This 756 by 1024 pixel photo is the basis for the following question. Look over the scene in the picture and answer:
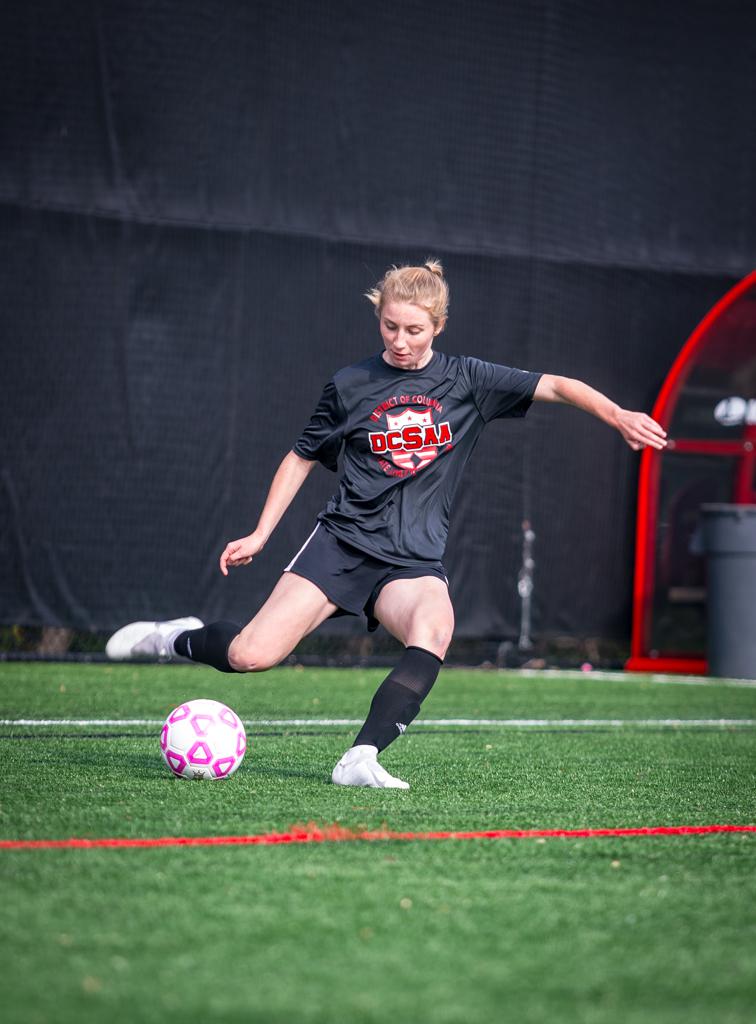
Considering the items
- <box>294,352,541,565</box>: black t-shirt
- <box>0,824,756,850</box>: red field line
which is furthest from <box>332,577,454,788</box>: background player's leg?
<box>0,824,756,850</box>: red field line

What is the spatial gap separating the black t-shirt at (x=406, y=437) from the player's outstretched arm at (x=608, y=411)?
72 mm

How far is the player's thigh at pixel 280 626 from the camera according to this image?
477 cm

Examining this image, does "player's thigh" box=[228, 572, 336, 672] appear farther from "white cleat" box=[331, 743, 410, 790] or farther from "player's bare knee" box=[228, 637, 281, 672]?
"white cleat" box=[331, 743, 410, 790]

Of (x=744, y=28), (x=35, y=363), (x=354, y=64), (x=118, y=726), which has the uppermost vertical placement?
(x=744, y=28)

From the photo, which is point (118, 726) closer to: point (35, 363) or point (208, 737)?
point (208, 737)

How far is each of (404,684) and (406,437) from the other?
0.87 meters

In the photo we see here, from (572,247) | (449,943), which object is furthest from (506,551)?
(449,943)

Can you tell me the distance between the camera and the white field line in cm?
655

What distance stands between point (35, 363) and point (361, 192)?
2.84m

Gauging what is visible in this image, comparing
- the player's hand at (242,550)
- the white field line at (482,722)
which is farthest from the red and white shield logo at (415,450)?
the white field line at (482,722)

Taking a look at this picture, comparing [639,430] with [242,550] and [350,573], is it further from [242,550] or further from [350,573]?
[242,550]

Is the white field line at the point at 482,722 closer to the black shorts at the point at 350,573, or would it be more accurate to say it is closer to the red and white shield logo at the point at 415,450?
the black shorts at the point at 350,573

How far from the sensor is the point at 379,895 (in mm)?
3014

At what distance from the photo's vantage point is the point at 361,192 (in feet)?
35.5
